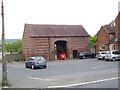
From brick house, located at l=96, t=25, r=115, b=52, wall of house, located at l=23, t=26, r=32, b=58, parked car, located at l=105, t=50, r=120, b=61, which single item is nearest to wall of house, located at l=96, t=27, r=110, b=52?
brick house, located at l=96, t=25, r=115, b=52

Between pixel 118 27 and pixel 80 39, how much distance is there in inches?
497

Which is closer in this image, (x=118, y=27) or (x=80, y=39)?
(x=118, y=27)

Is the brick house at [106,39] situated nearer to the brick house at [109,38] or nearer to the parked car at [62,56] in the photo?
the brick house at [109,38]

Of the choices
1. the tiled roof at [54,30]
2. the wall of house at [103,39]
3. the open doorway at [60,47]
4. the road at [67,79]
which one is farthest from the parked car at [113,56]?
the open doorway at [60,47]

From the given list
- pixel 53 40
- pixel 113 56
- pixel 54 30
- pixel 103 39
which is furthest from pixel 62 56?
pixel 113 56

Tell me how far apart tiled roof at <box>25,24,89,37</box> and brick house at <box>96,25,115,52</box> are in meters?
3.90

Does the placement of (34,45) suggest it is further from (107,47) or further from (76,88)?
(76,88)

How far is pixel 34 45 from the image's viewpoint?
2419 inches

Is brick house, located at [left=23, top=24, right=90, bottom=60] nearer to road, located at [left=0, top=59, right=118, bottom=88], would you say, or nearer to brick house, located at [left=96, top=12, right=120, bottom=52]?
brick house, located at [left=96, top=12, right=120, bottom=52]

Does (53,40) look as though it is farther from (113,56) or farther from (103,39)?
(113,56)

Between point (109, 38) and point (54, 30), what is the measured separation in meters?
12.3

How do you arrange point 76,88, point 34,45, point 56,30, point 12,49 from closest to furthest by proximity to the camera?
point 76,88 → point 34,45 → point 56,30 → point 12,49

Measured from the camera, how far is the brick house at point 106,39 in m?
61.1

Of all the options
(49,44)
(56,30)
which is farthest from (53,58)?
(56,30)
